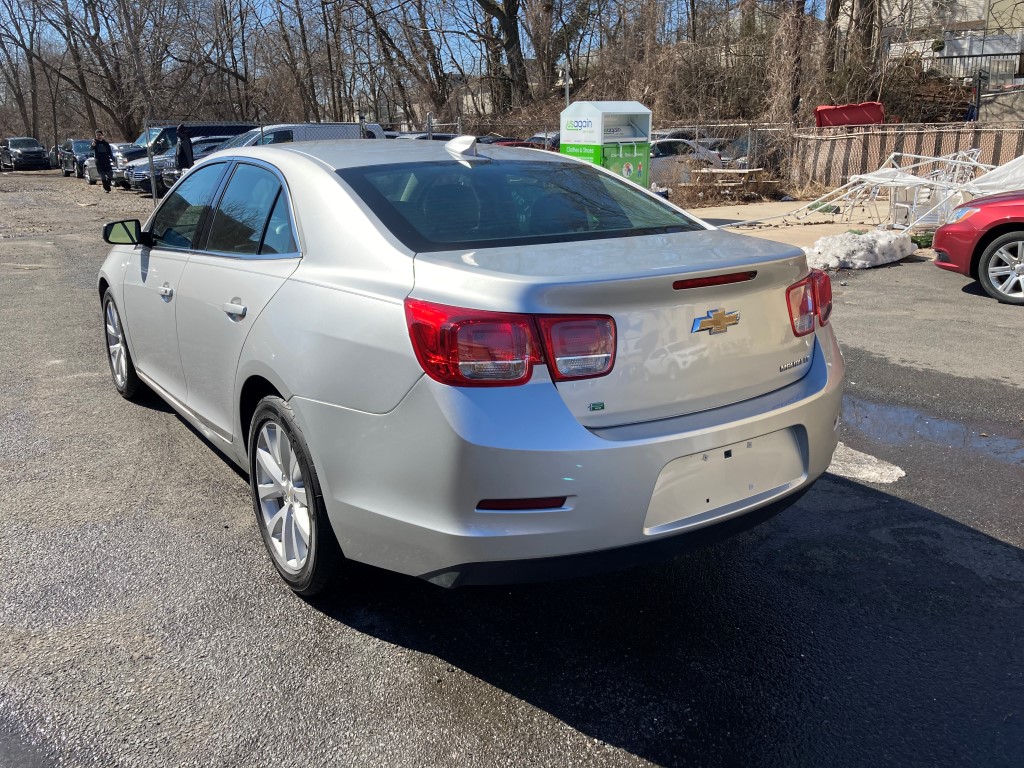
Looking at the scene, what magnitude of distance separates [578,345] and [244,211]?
2016 mm

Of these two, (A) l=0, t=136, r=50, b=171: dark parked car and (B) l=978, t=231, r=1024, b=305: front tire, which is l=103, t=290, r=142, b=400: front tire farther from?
(A) l=0, t=136, r=50, b=171: dark parked car

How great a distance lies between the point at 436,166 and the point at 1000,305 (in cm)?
670

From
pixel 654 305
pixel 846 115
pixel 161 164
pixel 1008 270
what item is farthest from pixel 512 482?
pixel 161 164

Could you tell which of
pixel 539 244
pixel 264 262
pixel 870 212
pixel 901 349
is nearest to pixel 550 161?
pixel 539 244

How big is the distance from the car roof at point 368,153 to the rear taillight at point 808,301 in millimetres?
1424

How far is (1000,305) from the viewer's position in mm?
8148

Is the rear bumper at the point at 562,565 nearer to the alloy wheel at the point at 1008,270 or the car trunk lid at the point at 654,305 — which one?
the car trunk lid at the point at 654,305

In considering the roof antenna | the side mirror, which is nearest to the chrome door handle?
the roof antenna

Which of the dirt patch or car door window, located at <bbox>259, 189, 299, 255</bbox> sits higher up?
car door window, located at <bbox>259, 189, 299, 255</bbox>

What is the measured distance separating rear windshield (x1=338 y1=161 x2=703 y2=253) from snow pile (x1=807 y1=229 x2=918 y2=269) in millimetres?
7072

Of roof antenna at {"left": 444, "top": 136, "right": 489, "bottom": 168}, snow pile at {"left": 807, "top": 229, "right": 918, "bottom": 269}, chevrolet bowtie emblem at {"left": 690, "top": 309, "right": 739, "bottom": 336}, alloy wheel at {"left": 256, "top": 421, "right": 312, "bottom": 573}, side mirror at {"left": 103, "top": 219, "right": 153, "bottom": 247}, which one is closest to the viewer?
chevrolet bowtie emblem at {"left": 690, "top": 309, "right": 739, "bottom": 336}

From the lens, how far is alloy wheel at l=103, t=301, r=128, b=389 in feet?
18.0

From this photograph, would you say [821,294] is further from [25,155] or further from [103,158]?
[25,155]

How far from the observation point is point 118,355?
18.6 ft
